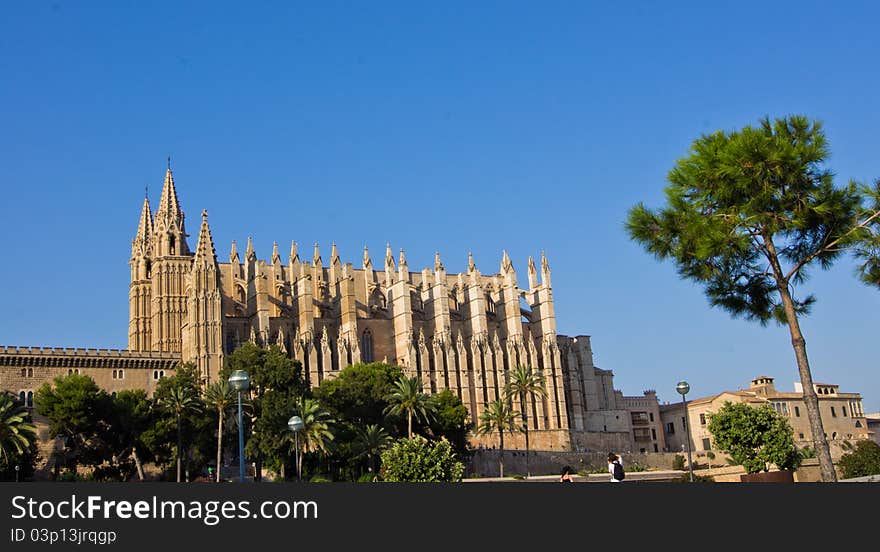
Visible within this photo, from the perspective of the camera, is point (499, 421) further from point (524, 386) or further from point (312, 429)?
point (312, 429)

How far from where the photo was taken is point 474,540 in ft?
51.7

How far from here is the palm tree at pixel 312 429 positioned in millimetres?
54906

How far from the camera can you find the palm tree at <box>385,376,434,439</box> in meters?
63.7

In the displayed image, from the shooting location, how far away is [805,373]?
1078 inches

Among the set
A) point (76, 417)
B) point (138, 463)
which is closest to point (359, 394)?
point (138, 463)

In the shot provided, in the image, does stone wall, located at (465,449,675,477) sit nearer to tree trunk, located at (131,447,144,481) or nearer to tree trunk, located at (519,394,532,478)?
tree trunk, located at (519,394,532,478)

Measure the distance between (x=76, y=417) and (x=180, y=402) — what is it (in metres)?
5.73

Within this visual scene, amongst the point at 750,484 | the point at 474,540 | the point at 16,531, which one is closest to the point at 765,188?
the point at 750,484

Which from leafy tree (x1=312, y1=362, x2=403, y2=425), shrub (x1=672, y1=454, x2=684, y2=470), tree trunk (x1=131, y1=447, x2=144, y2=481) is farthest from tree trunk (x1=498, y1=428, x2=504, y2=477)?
tree trunk (x1=131, y1=447, x2=144, y2=481)

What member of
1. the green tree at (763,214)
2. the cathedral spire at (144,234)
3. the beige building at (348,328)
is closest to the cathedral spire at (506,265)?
the beige building at (348,328)

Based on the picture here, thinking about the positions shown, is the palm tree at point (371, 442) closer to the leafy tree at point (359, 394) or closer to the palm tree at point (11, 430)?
the leafy tree at point (359, 394)

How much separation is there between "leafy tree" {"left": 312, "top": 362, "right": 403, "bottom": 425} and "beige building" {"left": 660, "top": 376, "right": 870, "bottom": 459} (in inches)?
1291

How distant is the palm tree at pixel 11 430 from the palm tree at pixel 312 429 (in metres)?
13.8

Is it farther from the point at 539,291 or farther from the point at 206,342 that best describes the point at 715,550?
the point at 539,291
